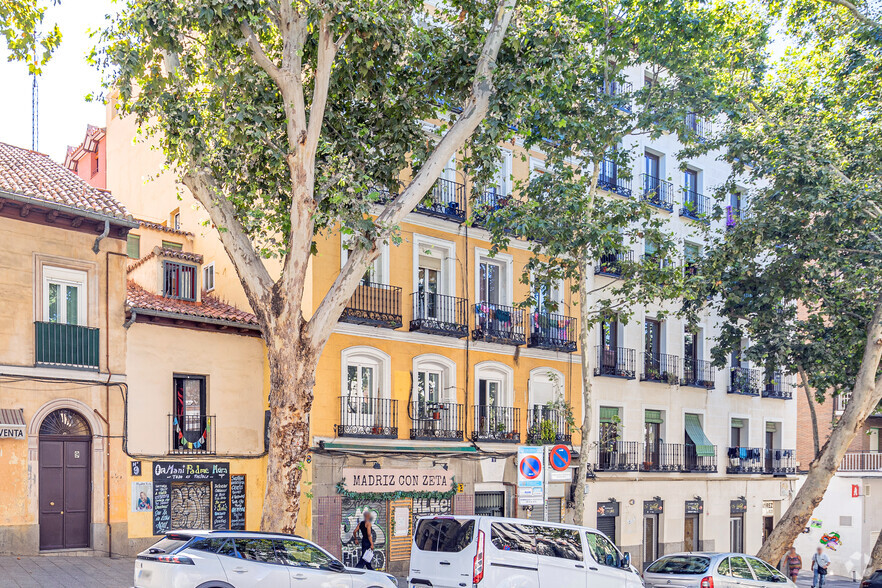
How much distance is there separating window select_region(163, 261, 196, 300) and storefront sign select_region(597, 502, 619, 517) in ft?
46.9

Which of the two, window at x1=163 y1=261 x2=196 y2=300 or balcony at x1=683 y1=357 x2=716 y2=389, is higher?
window at x1=163 y1=261 x2=196 y2=300

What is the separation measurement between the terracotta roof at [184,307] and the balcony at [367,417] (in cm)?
323

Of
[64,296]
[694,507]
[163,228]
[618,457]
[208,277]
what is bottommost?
[694,507]

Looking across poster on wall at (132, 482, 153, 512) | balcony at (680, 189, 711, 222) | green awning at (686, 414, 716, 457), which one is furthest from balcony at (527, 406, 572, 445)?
poster on wall at (132, 482, 153, 512)

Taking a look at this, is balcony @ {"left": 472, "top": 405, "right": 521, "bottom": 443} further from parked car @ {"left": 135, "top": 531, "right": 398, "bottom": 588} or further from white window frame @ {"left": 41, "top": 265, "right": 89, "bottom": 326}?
parked car @ {"left": 135, "top": 531, "right": 398, "bottom": 588}

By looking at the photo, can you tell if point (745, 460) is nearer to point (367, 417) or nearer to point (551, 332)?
point (551, 332)

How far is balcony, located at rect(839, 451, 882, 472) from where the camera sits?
135 feet

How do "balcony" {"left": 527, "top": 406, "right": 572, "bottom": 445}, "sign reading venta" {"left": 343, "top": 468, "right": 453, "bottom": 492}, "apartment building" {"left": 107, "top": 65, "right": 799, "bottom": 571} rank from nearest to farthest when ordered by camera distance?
"sign reading venta" {"left": 343, "top": 468, "right": 453, "bottom": 492}, "apartment building" {"left": 107, "top": 65, "right": 799, "bottom": 571}, "balcony" {"left": 527, "top": 406, "right": 572, "bottom": 445}

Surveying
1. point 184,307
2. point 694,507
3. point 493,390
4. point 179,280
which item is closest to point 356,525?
point 493,390

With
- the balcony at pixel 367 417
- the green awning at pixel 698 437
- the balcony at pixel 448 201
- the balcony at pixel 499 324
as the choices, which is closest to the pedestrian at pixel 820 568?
the green awning at pixel 698 437

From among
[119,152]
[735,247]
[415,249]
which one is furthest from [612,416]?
[119,152]

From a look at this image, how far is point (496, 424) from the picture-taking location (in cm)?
2716

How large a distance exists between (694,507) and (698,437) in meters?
2.53

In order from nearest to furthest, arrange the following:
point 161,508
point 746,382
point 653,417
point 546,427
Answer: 1. point 161,508
2. point 546,427
3. point 653,417
4. point 746,382
